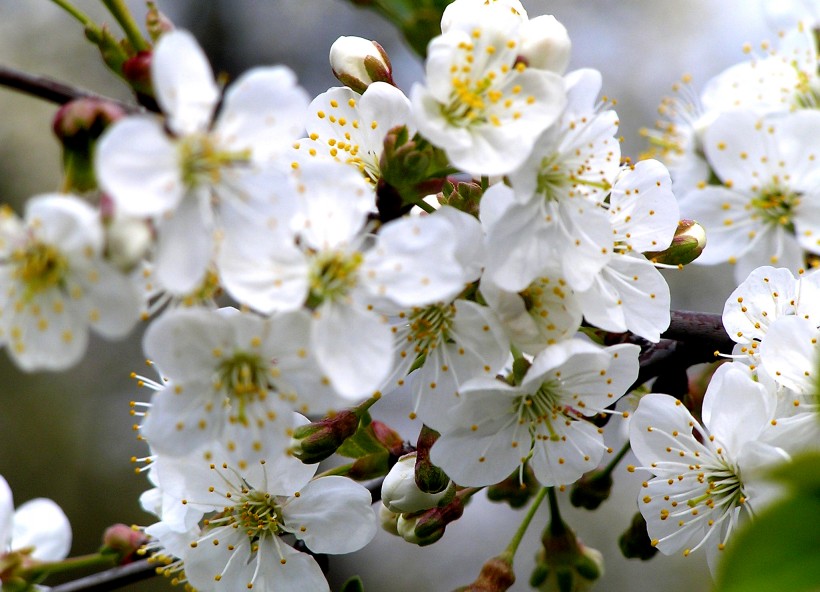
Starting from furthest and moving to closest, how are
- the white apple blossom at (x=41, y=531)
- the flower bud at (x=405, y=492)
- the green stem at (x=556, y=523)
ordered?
the white apple blossom at (x=41, y=531) < the green stem at (x=556, y=523) < the flower bud at (x=405, y=492)

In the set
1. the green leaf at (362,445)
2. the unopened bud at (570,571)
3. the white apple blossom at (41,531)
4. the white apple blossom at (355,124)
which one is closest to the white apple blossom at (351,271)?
the white apple blossom at (355,124)

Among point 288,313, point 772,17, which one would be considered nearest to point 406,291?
point 288,313

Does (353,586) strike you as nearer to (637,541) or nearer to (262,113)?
(637,541)

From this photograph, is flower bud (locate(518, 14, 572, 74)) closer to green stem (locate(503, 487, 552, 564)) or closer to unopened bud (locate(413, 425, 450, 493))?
unopened bud (locate(413, 425, 450, 493))

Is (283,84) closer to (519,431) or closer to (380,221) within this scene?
(380,221)

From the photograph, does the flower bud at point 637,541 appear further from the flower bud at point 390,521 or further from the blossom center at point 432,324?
the blossom center at point 432,324
